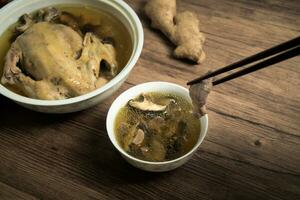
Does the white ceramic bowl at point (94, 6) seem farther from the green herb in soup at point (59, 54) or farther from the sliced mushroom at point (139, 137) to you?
the sliced mushroom at point (139, 137)

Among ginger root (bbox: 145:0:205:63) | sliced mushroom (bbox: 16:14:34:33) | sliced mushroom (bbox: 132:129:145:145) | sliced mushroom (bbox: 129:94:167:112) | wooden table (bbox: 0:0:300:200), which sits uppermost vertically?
sliced mushroom (bbox: 16:14:34:33)

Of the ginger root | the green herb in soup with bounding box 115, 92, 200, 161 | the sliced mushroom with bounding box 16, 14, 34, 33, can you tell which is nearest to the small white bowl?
the green herb in soup with bounding box 115, 92, 200, 161

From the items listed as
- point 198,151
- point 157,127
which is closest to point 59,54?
point 157,127

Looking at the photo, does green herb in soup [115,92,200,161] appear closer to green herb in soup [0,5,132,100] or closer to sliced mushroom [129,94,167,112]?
sliced mushroom [129,94,167,112]

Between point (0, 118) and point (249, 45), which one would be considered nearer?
point (0, 118)

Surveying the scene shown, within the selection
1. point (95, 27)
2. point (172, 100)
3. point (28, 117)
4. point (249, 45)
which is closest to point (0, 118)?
point (28, 117)

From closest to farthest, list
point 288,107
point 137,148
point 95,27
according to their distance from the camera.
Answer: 1. point 137,148
2. point 288,107
3. point 95,27

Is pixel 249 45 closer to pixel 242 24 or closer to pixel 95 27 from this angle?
pixel 242 24

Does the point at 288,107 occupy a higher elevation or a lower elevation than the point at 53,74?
lower
